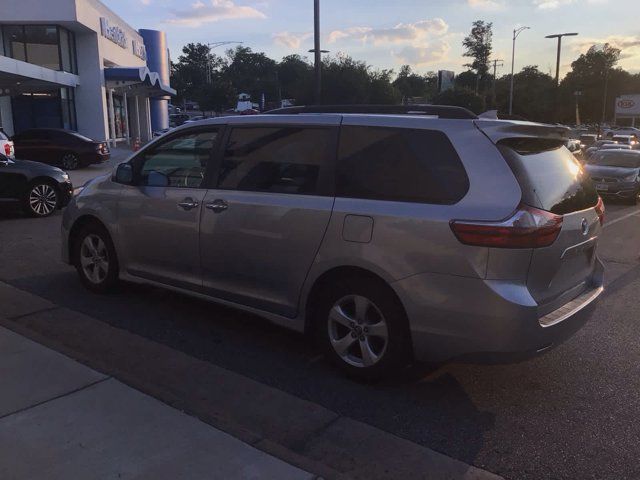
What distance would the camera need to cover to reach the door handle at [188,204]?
184 inches

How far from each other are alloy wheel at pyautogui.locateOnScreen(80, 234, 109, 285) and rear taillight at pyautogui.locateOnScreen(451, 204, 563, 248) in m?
3.53

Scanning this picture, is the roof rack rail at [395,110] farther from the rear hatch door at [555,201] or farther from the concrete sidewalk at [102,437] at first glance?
the concrete sidewalk at [102,437]

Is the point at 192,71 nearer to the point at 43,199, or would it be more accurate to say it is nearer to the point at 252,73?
the point at 252,73

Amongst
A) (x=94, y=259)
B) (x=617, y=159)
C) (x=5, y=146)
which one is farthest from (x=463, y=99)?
(x=94, y=259)

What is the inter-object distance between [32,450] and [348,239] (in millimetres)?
2106

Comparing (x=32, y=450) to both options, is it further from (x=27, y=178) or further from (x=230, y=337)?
(x=27, y=178)

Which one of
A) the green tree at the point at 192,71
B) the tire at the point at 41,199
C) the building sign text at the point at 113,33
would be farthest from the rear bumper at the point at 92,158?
the green tree at the point at 192,71

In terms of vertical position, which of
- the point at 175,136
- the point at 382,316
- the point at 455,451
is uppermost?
the point at 175,136

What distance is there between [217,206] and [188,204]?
0.34 m

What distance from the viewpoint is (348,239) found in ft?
12.4

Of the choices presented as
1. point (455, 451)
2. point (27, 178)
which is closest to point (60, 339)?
point (455, 451)

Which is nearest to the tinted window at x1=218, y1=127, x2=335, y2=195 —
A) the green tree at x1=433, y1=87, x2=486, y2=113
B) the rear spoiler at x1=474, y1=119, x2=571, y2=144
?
the rear spoiler at x1=474, y1=119, x2=571, y2=144

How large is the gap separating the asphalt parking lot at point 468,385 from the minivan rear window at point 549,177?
1.22 metres

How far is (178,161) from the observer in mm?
4965
